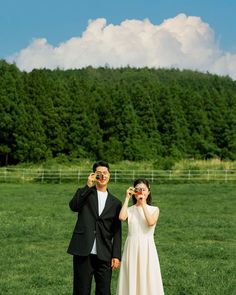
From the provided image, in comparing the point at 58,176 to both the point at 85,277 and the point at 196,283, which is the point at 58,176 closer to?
the point at 196,283

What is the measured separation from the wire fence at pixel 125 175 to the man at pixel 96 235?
35.6m

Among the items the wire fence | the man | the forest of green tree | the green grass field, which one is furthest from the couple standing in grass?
the forest of green tree

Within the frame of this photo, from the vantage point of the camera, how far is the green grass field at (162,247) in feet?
30.9

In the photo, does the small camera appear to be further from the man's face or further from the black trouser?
the black trouser

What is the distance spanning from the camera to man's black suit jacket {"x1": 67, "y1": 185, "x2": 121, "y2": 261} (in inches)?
229

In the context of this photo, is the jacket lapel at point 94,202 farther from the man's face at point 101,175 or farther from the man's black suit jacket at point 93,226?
the man's face at point 101,175

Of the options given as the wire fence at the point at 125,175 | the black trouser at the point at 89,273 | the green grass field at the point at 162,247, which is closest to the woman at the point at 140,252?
the black trouser at the point at 89,273

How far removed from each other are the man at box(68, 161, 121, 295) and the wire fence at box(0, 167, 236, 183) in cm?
3562

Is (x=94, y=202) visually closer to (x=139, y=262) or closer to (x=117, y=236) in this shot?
(x=117, y=236)

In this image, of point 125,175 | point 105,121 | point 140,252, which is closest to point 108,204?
point 140,252

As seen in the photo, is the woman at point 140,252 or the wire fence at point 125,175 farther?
the wire fence at point 125,175

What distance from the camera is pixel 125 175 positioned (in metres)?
42.9

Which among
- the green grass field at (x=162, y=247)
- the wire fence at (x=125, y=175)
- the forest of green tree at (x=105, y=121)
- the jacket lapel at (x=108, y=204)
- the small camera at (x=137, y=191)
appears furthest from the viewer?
the forest of green tree at (x=105, y=121)

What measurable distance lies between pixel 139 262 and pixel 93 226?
30.3 inches
